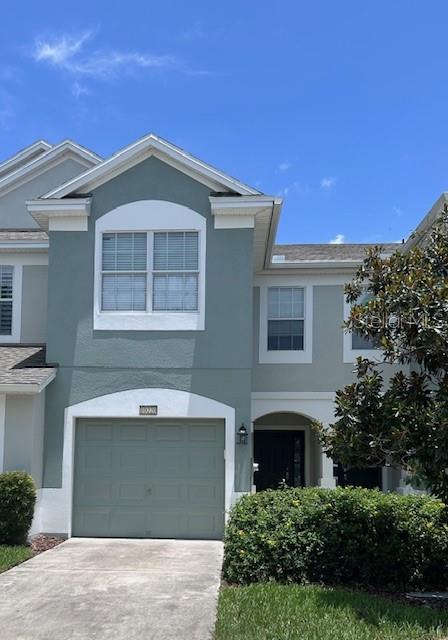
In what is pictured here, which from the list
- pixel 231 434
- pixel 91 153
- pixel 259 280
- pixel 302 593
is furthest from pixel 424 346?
pixel 91 153

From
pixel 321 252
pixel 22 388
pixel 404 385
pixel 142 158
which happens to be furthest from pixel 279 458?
pixel 404 385

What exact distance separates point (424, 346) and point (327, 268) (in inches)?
307

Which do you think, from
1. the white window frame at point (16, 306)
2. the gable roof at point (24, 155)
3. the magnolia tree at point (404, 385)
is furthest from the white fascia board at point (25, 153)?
the magnolia tree at point (404, 385)

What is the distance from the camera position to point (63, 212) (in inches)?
536

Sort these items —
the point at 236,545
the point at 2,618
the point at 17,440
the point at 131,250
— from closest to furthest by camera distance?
the point at 2,618 → the point at 236,545 → the point at 17,440 → the point at 131,250

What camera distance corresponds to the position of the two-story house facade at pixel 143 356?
13.1m

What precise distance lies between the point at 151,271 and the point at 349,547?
255 inches

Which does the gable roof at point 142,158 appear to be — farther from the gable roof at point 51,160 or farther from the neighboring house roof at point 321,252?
the gable roof at point 51,160

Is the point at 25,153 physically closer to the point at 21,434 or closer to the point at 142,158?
the point at 142,158

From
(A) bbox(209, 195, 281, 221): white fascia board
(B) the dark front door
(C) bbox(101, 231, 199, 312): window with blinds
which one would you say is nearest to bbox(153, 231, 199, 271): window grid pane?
(C) bbox(101, 231, 199, 312): window with blinds

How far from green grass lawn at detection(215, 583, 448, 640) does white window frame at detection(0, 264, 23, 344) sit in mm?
8689

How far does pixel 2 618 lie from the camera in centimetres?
782

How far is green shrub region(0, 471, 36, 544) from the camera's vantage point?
38.7ft

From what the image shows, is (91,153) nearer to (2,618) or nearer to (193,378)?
(193,378)
